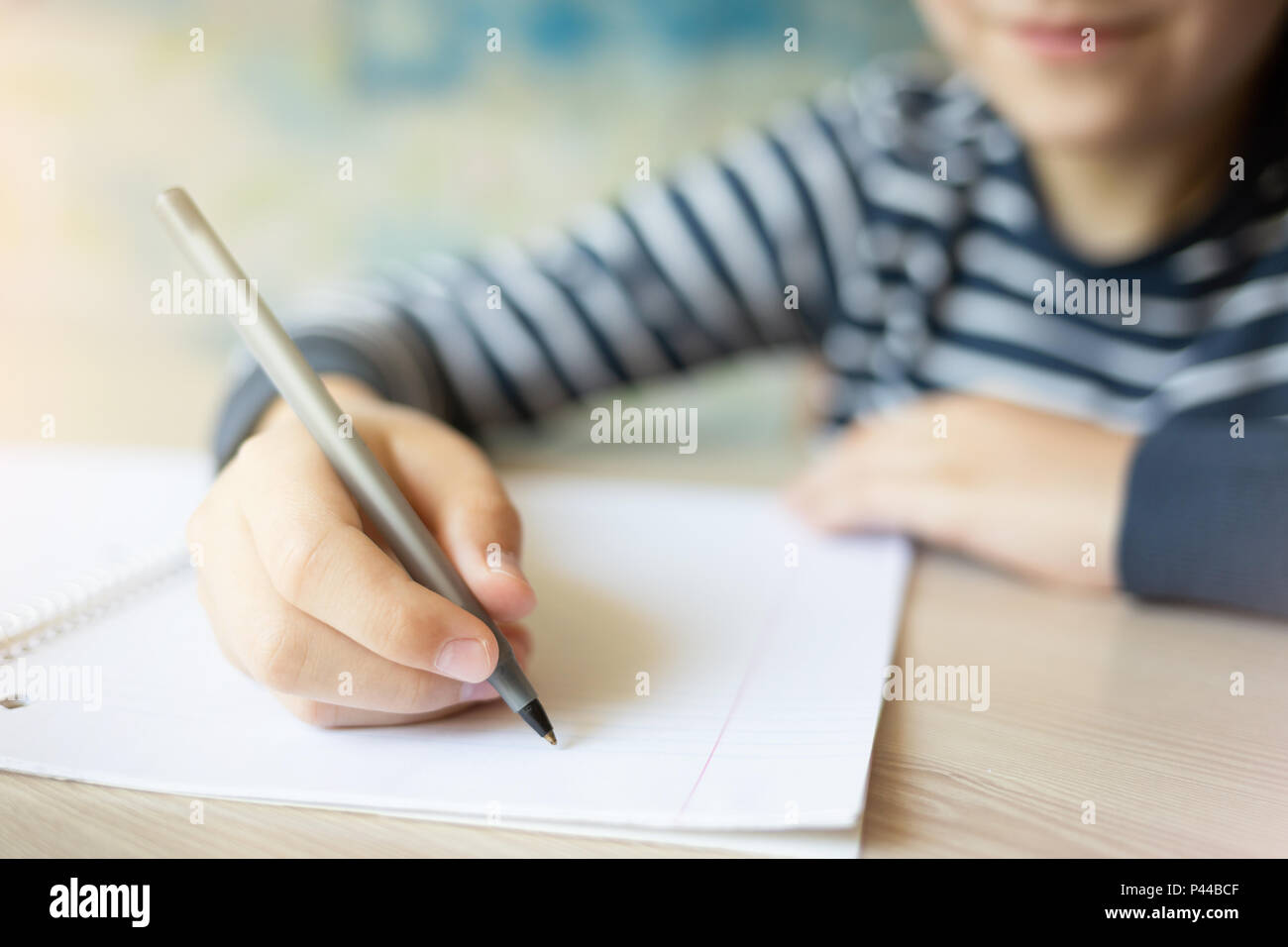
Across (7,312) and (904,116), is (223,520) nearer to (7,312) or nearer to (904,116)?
(904,116)

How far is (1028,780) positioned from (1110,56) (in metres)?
0.36

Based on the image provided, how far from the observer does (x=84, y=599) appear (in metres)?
0.35

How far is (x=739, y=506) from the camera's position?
1.64 ft

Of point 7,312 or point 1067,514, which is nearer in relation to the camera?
point 1067,514

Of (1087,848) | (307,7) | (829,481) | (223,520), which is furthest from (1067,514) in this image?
(307,7)

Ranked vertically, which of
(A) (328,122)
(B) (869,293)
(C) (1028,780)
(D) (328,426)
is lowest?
(C) (1028,780)

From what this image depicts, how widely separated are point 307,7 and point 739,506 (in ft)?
2.38

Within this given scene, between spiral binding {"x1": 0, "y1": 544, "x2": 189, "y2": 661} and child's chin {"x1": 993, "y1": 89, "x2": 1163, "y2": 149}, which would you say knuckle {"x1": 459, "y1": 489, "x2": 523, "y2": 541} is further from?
child's chin {"x1": 993, "y1": 89, "x2": 1163, "y2": 149}

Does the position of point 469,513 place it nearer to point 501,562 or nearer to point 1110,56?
point 501,562

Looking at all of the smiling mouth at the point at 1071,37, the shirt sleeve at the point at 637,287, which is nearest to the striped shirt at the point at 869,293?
the shirt sleeve at the point at 637,287

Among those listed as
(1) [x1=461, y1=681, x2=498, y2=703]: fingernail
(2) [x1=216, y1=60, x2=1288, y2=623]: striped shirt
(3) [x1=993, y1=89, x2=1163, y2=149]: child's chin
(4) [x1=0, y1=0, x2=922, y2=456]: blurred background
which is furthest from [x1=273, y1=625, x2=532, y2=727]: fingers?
(4) [x1=0, y1=0, x2=922, y2=456]: blurred background

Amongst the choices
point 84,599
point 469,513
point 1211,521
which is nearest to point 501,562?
point 469,513

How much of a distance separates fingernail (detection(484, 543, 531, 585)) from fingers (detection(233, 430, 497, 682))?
0.08 ft

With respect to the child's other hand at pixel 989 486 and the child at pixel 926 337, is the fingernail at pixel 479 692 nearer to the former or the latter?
the child at pixel 926 337
